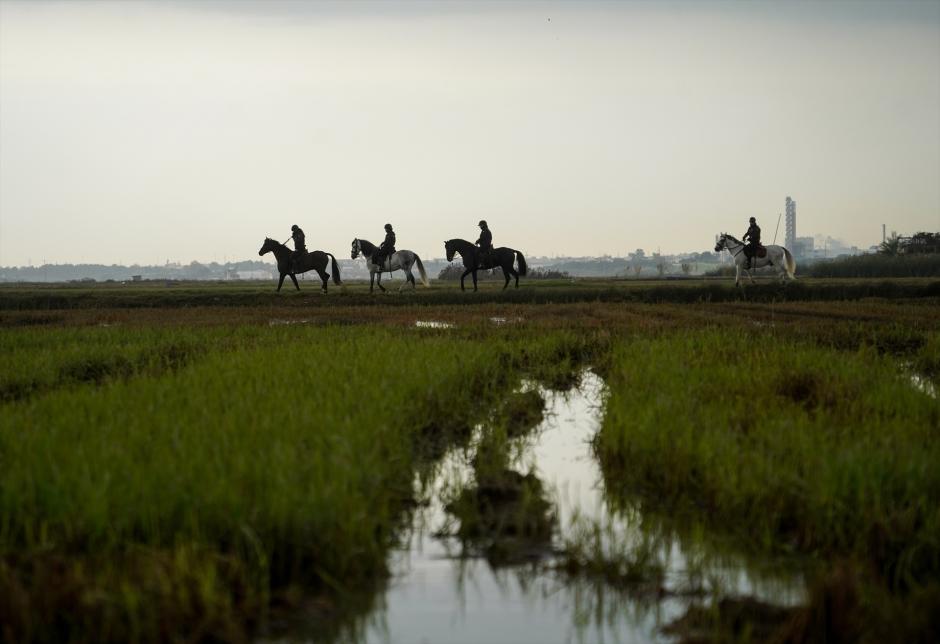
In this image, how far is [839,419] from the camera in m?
6.41

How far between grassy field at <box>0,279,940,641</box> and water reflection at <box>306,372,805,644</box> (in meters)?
0.20

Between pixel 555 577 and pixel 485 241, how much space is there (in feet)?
77.6

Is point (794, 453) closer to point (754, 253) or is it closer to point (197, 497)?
point (197, 497)

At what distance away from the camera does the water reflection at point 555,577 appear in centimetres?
359

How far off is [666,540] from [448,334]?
9.37 m

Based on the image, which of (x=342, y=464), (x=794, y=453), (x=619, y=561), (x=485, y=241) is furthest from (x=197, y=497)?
(x=485, y=241)

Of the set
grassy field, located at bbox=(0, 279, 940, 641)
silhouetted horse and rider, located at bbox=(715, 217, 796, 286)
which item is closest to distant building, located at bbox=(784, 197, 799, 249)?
silhouetted horse and rider, located at bbox=(715, 217, 796, 286)

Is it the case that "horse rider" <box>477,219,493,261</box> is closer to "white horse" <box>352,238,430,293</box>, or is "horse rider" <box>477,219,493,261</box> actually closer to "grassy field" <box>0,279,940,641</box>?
"white horse" <box>352,238,430,293</box>

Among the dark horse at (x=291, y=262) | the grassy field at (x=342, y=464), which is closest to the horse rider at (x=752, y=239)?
the dark horse at (x=291, y=262)

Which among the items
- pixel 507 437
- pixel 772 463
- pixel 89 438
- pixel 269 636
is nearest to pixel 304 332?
pixel 507 437

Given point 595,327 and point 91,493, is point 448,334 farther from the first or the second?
point 91,493

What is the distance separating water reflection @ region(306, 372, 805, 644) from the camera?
3.59 meters

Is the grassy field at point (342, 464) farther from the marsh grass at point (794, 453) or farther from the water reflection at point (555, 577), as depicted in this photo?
the water reflection at point (555, 577)

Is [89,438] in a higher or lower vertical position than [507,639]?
higher
